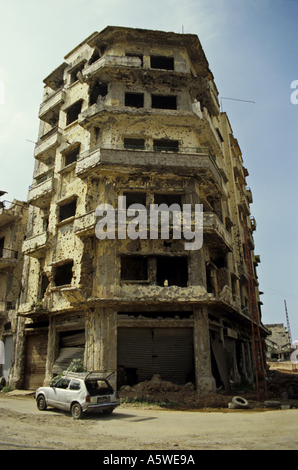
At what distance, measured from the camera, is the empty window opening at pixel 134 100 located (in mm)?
22484

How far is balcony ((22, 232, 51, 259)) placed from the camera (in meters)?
21.8

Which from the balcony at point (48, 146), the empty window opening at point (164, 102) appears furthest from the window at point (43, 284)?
the empty window opening at point (164, 102)

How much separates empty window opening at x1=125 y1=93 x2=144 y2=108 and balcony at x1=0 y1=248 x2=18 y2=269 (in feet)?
49.2

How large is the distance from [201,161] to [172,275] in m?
6.64

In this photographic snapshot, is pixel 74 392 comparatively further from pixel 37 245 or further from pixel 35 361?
pixel 37 245

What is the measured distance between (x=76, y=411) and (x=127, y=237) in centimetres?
893

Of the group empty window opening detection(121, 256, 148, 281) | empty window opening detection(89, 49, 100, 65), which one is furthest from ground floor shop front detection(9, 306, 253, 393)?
empty window opening detection(89, 49, 100, 65)

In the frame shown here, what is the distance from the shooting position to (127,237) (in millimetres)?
18141

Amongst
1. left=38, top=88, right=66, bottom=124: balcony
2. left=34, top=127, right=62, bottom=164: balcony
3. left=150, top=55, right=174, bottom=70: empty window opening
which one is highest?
left=150, top=55, right=174, bottom=70: empty window opening

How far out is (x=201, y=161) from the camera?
1950 cm

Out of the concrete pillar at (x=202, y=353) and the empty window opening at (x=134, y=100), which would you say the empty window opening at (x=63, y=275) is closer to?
the concrete pillar at (x=202, y=353)

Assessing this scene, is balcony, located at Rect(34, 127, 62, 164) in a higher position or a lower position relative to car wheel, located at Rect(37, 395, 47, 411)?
higher

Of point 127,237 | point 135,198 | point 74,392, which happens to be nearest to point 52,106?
point 135,198

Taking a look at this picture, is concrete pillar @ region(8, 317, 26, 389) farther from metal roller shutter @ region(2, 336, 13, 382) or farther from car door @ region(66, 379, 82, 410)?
car door @ region(66, 379, 82, 410)
